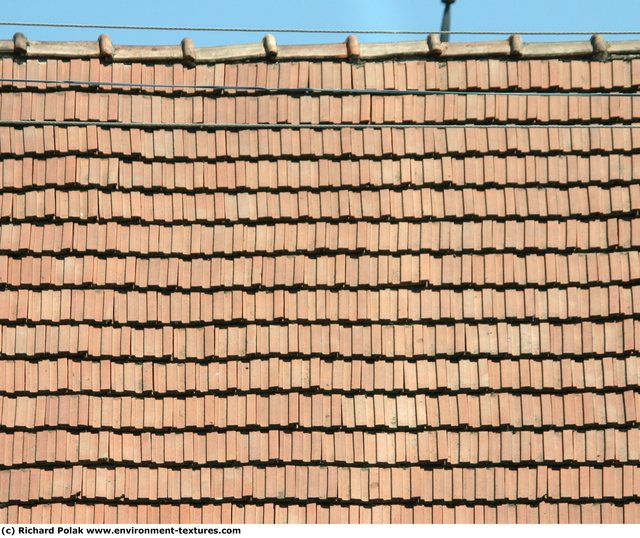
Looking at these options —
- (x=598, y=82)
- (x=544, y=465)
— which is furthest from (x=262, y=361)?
(x=598, y=82)

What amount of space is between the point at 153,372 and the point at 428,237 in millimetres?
2154

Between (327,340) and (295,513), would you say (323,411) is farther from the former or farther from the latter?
(295,513)

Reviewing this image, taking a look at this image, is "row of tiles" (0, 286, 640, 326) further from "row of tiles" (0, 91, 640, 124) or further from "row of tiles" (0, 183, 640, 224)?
"row of tiles" (0, 91, 640, 124)

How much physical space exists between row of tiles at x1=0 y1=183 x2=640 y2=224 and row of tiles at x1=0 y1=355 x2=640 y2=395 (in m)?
1.03

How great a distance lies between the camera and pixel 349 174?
291 inches

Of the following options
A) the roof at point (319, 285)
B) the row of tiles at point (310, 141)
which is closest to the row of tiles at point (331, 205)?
the roof at point (319, 285)

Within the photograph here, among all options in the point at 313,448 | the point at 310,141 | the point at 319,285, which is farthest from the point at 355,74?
the point at 313,448

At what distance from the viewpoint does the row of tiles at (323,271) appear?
7238 millimetres

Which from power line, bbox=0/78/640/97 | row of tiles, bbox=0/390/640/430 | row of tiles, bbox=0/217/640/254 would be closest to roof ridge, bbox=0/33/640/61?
power line, bbox=0/78/640/97

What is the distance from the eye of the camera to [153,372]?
7133 mm

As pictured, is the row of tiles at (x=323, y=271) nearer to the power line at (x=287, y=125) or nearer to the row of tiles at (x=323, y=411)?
the row of tiles at (x=323, y=411)

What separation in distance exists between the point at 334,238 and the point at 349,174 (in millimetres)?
479

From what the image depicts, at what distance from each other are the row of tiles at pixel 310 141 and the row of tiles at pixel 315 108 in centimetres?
8

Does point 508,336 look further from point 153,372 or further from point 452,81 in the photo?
point 153,372
